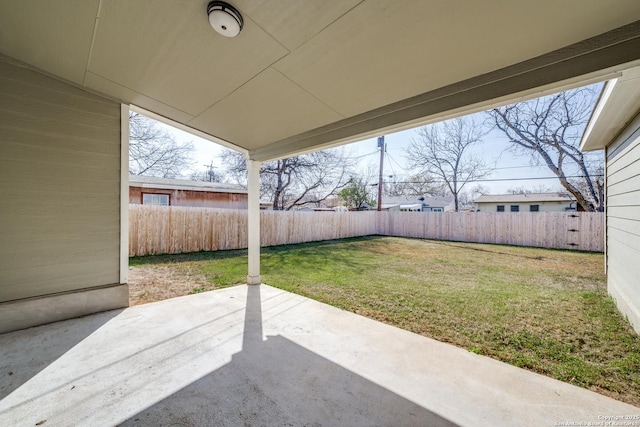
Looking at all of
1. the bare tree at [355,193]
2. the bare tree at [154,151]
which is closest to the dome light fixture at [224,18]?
the bare tree at [154,151]

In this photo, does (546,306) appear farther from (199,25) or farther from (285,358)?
(199,25)

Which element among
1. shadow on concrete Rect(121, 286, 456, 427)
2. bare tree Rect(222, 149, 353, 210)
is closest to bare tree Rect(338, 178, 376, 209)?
bare tree Rect(222, 149, 353, 210)

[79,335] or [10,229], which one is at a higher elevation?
[10,229]

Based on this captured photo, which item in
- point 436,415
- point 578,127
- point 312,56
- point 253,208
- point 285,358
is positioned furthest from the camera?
point 578,127

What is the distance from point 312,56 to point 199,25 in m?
0.82

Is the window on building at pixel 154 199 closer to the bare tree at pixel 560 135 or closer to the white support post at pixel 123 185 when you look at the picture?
the white support post at pixel 123 185

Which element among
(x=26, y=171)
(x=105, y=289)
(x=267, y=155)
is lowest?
(x=105, y=289)

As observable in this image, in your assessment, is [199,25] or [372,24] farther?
[199,25]

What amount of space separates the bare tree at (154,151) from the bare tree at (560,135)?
15.9 m

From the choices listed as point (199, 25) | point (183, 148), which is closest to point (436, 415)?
point (199, 25)

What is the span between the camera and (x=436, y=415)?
152 cm

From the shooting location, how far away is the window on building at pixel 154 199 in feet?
34.6

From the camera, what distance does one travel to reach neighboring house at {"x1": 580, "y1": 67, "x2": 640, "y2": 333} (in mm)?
2623

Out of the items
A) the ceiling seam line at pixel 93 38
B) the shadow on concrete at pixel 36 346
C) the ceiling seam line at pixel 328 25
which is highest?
the ceiling seam line at pixel 93 38
